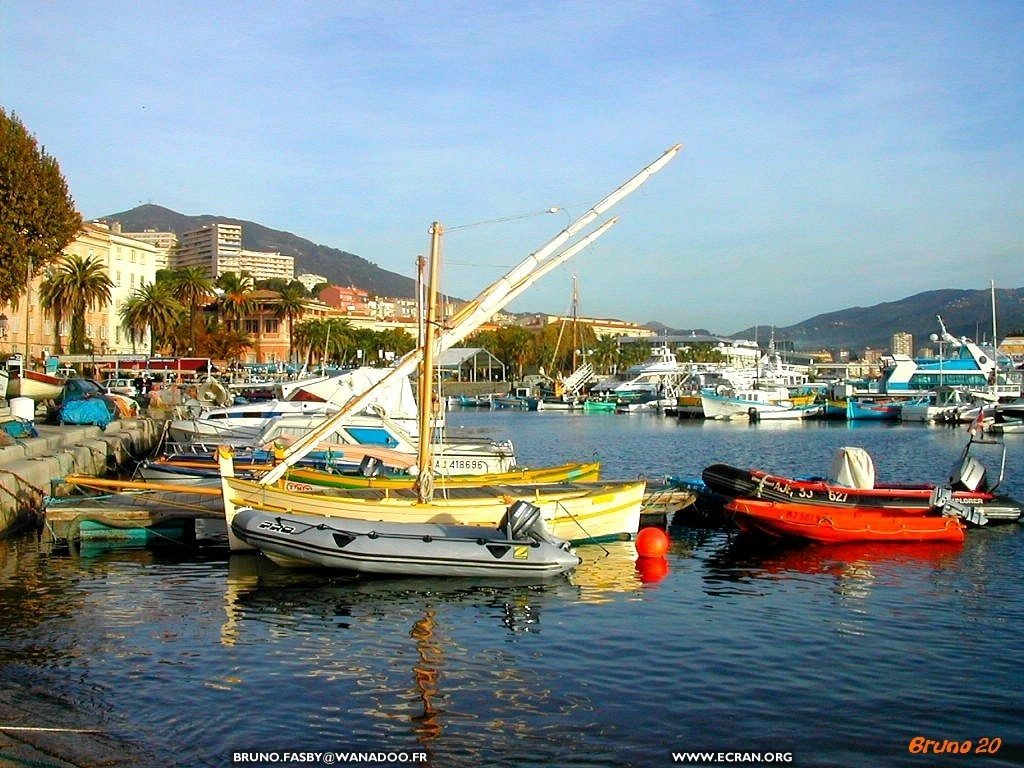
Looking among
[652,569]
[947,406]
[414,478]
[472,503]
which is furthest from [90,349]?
[652,569]

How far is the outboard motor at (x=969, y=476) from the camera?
99.8 feet

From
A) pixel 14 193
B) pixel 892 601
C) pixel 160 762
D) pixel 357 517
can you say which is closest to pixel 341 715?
pixel 160 762

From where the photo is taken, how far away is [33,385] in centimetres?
5894

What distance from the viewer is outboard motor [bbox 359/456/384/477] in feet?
102

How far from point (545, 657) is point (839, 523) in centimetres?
1300

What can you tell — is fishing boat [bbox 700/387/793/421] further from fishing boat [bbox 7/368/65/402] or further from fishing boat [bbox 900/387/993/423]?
fishing boat [bbox 7/368/65/402]

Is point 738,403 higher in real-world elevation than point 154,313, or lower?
lower

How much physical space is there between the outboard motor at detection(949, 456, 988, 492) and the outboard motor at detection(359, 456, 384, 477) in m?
16.8

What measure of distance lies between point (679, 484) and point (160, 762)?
2141 cm

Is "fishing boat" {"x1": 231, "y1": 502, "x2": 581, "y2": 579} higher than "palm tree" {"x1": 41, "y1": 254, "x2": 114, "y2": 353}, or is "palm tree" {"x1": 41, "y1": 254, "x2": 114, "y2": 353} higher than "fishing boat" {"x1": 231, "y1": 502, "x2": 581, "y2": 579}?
"palm tree" {"x1": 41, "y1": 254, "x2": 114, "y2": 353}

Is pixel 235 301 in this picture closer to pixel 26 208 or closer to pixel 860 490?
pixel 26 208

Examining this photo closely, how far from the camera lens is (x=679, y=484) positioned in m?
31.7

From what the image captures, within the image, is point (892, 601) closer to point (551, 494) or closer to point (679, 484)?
point (551, 494)

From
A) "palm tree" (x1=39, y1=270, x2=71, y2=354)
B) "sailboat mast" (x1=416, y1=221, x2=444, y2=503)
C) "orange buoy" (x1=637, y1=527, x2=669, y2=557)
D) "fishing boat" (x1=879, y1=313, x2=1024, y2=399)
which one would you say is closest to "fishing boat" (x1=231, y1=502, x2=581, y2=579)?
"sailboat mast" (x1=416, y1=221, x2=444, y2=503)
